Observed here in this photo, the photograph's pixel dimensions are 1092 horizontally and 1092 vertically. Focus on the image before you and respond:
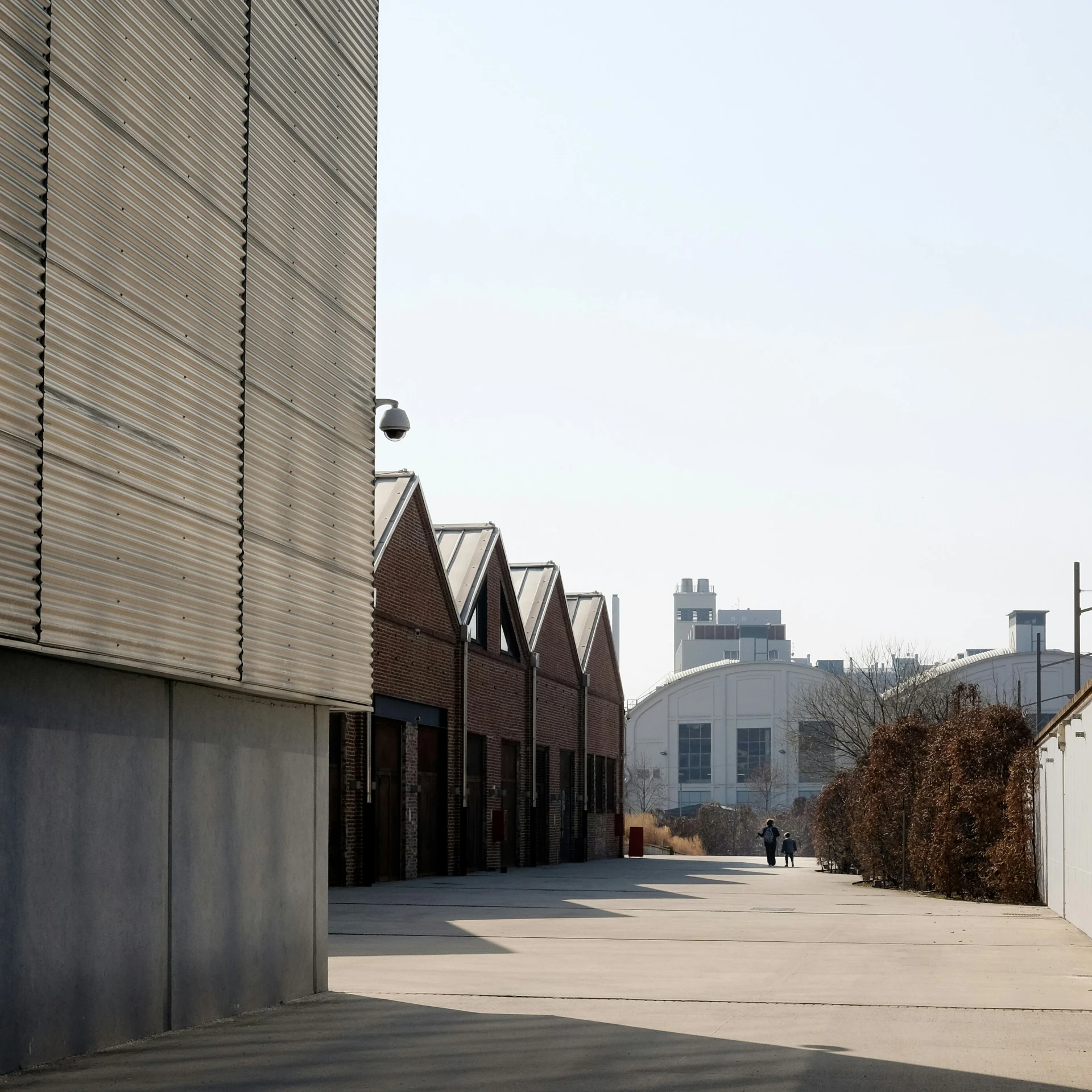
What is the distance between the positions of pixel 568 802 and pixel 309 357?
37.7m

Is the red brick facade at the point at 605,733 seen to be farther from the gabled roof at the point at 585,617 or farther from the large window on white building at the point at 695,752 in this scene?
the large window on white building at the point at 695,752

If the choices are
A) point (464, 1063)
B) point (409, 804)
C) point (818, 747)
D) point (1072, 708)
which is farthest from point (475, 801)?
point (818, 747)

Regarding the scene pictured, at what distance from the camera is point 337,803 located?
3011 cm

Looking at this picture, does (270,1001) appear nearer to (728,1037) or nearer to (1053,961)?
(728,1037)

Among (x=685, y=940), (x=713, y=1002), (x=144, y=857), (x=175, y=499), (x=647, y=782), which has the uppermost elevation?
(x=175, y=499)

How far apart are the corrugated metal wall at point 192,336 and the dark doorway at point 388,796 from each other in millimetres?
19091

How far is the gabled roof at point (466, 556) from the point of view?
39.2m

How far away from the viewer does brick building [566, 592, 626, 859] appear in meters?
52.2

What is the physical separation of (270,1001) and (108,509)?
15.3 feet

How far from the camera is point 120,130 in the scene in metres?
10.1

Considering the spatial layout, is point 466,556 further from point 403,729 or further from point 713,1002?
point 713,1002

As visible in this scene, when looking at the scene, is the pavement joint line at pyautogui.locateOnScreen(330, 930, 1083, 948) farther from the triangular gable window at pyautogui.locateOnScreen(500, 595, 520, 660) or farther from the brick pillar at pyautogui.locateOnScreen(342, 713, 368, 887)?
the triangular gable window at pyautogui.locateOnScreen(500, 595, 520, 660)

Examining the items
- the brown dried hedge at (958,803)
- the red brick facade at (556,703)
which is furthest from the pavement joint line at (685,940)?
the red brick facade at (556,703)

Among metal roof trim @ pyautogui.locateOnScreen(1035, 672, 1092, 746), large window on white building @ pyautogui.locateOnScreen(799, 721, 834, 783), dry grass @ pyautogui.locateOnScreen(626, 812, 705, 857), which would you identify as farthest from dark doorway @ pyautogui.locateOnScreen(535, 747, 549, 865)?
metal roof trim @ pyautogui.locateOnScreen(1035, 672, 1092, 746)
